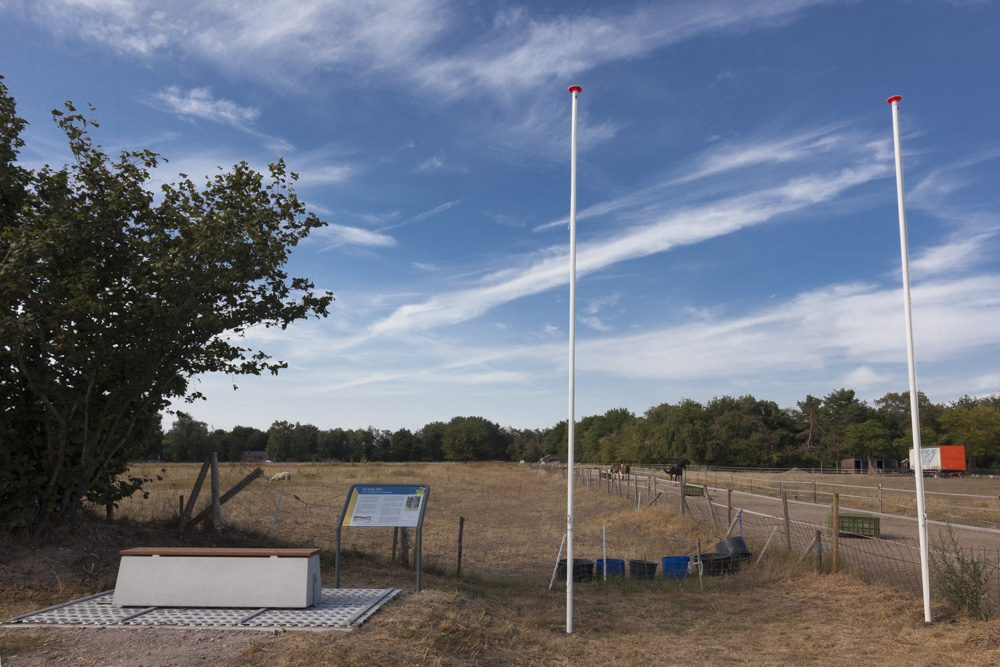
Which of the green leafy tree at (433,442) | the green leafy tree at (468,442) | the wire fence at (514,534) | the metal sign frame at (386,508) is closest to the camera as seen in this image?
the metal sign frame at (386,508)

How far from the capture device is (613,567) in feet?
38.4

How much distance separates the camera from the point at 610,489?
3186 centimetres

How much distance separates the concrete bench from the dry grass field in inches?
33.4

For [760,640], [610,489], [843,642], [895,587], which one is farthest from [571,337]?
[610,489]

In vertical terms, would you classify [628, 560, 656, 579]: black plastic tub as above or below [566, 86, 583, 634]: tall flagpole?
below

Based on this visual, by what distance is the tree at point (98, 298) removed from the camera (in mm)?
8695

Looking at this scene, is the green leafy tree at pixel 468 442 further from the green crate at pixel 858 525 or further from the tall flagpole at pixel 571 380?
the tall flagpole at pixel 571 380

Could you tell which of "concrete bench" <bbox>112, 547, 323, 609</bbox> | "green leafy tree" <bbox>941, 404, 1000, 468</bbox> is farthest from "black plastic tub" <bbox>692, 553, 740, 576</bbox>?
"green leafy tree" <bbox>941, 404, 1000, 468</bbox>


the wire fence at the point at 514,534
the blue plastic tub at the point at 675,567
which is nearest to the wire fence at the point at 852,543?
the wire fence at the point at 514,534

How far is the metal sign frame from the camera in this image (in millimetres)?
8703

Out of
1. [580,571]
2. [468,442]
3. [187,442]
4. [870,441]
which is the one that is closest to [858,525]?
[580,571]

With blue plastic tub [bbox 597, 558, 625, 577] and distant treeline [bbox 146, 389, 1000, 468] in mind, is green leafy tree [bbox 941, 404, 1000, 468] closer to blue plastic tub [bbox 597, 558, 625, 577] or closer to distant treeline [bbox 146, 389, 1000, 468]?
distant treeline [bbox 146, 389, 1000, 468]

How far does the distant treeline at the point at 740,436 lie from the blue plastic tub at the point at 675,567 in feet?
201

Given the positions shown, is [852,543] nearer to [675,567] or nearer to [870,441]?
[675,567]
